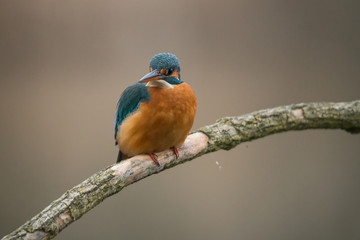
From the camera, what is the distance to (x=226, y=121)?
1792 millimetres

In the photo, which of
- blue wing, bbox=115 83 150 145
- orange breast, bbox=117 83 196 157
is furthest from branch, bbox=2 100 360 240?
blue wing, bbox=115 83 150 145

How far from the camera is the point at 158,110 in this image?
1507 millimetres

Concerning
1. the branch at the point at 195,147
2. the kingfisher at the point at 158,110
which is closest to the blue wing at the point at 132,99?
the kingfisher at the point at 158,110

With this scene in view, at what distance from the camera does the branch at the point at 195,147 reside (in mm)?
1226

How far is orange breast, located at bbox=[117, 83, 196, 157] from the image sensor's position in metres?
1.51

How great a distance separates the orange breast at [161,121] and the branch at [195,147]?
0.06 meters

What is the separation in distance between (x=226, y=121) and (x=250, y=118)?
11 cm

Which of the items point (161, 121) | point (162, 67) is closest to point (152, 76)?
point (162, 67)

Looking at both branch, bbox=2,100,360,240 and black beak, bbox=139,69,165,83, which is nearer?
branch, bbox=2,100,360,240

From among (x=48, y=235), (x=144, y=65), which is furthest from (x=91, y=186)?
(x=144, y=65)

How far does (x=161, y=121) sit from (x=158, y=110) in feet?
0.14

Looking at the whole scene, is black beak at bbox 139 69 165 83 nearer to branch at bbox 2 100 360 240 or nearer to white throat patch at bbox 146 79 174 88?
white throat patch at bbox 146 79 174 88

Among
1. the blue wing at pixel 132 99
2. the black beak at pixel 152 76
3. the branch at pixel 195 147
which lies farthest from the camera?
the blue wing at pixel 132 99

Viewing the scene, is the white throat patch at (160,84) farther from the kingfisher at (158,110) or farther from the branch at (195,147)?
the branch at (195,147)
